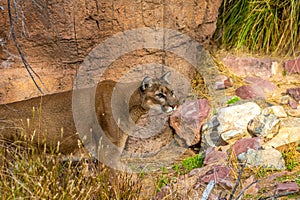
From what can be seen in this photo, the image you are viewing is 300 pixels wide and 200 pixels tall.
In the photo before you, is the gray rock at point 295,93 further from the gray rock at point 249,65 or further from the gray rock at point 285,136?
the gray rock at point 285,136

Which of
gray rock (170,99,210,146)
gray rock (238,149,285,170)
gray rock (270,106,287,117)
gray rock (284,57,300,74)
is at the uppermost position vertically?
gray rock (284,57,300,74)

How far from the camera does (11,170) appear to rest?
443cm

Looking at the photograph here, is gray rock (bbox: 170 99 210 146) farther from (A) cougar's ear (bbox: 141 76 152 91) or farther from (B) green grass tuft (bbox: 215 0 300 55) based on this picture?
(B) green grass tuft (bbox: 215 0 300 55)

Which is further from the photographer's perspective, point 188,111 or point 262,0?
point 262,0

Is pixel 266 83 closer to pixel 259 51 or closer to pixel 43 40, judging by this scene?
pixel 259 51

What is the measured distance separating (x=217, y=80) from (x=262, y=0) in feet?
4.88

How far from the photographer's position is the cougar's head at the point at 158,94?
233 inches

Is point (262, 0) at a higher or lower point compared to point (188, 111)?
higher

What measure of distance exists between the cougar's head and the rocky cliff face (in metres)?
0.51

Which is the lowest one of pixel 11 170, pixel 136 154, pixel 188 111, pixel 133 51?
pixel 136 154

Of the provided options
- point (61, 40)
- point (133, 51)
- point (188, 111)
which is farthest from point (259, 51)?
point (61, 40)

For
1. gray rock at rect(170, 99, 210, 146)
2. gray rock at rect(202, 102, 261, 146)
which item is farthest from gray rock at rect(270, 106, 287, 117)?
gray rock at rect(170, 99, 210, 146)

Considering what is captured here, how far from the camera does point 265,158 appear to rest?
16.9 feet

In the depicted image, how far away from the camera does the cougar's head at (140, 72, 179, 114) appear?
233 inches
